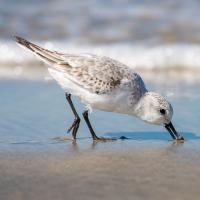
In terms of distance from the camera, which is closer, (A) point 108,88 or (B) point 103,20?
(A) point 108,88

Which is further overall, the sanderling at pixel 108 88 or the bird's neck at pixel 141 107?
the bird's neck at pixel 141 107

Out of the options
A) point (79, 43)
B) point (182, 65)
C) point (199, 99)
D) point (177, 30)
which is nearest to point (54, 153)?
point (199, 99)

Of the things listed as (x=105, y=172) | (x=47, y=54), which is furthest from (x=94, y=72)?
(x=105, y=172)

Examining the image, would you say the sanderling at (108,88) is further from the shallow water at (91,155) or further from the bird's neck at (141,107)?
the shallow water at (91,155)

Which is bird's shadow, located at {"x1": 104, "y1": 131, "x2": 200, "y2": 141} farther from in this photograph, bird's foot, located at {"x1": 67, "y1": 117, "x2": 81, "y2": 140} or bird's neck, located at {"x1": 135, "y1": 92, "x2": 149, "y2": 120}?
bird's foot, located at {"x1": 67, "y1": 117, "x2": 81, "y2": 140}

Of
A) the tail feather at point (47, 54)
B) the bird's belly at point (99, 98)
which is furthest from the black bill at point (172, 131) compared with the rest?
the tail feather at point (47, 54)

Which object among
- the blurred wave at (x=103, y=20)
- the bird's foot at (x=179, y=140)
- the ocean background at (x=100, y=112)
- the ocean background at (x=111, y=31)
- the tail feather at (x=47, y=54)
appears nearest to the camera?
the ocean background at (x=100, y=112)

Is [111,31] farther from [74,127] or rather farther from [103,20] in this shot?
[74,127]
